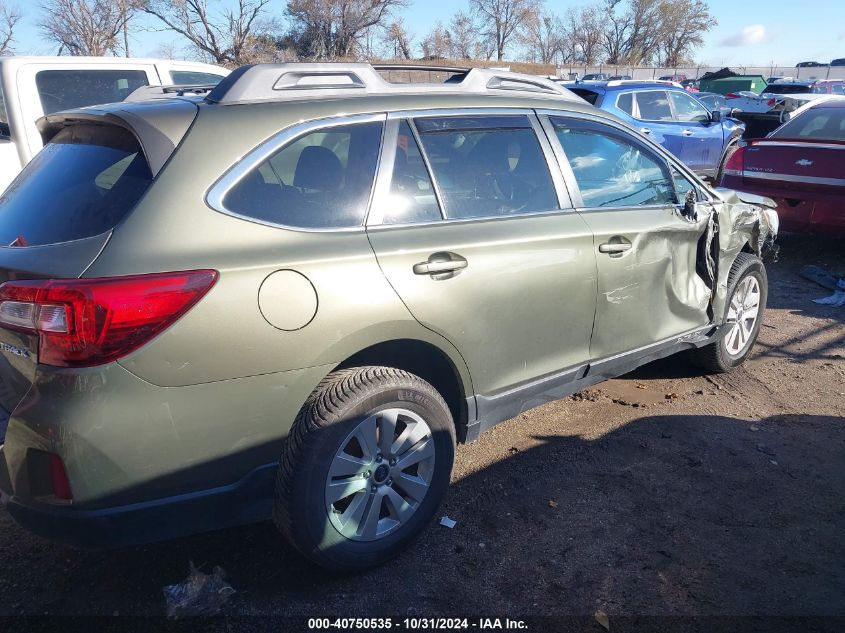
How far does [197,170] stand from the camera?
7.73 feet

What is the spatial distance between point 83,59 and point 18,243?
514 cm

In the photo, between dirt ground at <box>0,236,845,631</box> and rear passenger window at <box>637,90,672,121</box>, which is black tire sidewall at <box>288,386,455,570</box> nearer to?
dirt ground at <box>0,236,845,631</box>

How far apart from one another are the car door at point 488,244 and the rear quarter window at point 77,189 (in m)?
0.92

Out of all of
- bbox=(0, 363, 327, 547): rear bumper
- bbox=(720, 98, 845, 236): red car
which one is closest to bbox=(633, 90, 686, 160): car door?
bbox=(720, 98, 845, 236): red car

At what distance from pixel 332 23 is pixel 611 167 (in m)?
39.7

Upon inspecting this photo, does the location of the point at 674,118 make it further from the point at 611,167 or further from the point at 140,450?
the point at 140,450

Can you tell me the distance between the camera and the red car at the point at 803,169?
7148 mm

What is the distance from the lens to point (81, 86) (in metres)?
6.55

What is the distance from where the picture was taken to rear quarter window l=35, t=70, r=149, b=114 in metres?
6.27

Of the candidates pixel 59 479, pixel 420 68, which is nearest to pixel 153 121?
pixel 59 479

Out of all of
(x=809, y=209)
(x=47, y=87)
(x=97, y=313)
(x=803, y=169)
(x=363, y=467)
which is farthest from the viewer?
(x=803, y=169)

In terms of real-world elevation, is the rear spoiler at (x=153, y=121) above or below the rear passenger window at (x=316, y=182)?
above

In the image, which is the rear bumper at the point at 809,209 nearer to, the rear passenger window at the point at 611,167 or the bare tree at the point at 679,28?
the rear passenger window at the point at 611,167

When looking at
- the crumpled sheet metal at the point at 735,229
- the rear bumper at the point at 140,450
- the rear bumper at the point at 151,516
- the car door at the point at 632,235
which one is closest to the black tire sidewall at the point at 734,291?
the crumpled sheet metal at the point at 735,229
